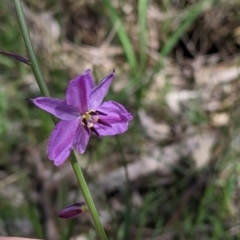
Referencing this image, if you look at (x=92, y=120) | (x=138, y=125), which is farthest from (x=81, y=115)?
(x=138, y=125)

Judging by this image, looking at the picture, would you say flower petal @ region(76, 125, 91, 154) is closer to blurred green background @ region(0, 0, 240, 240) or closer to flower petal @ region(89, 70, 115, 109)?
flower petal @ region(89, 70, 115, 109)

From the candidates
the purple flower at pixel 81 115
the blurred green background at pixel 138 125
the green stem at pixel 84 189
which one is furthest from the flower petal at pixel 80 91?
the blurred green background at pixel 138 125

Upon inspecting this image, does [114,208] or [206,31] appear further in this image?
[206,31]

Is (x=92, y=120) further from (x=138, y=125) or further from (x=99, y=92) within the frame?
(x=138, y=125)

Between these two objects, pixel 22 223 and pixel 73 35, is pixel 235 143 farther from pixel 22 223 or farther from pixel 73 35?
pixel 73 35

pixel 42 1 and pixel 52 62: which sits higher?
pixel 42 1

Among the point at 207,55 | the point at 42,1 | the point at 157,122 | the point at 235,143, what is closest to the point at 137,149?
the point at 157,122

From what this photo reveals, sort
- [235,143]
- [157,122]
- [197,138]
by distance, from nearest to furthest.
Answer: [235,143] < [197,138] < [157,122]
